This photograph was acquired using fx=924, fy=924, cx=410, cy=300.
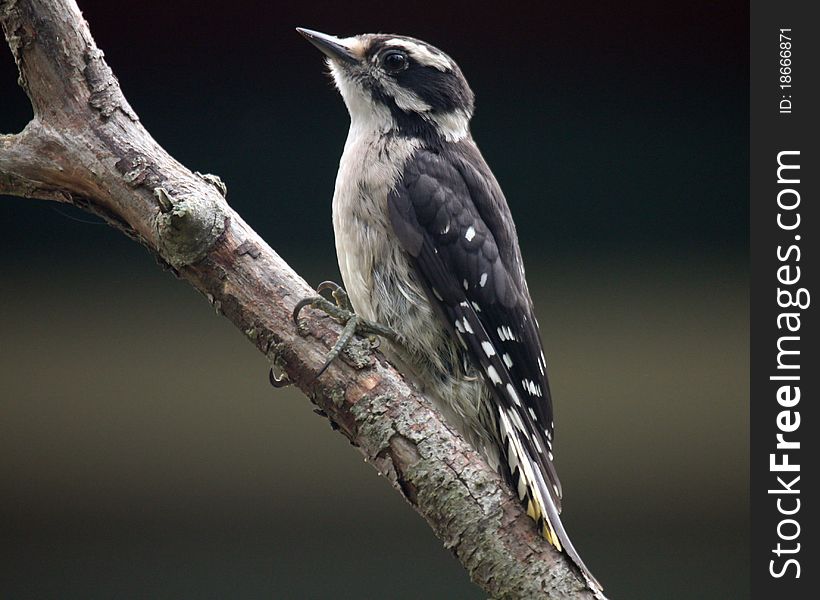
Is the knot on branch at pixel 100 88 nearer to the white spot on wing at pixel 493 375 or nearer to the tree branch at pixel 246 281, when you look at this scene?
the tree branch at pixel 246 281

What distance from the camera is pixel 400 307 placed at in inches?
71.2

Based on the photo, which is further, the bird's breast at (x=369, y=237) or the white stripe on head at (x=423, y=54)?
the white stripe on head at (x=423, y=54)

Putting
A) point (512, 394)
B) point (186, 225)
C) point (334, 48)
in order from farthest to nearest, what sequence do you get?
point (334, 48), point (512, 394), point (186, 225)

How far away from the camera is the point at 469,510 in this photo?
1.55 metres

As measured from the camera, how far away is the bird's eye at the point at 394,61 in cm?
200

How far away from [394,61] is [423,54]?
68mm

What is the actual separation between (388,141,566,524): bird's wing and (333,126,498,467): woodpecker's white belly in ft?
0.10

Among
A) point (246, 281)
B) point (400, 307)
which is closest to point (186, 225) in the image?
point (246, 281)

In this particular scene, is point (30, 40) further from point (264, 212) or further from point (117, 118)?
point (264, 212)

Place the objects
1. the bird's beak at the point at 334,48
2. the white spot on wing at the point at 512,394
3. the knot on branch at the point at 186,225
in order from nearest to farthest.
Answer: the knot on branch at the point at 186,225 → the white spot on wing at the point at 512,394 → the bird's beak at the point at 334,48

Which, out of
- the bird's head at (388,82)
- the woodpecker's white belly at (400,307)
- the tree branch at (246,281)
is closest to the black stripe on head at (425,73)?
the bird's head at (388,82)

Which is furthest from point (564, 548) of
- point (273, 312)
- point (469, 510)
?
point (273, 312)

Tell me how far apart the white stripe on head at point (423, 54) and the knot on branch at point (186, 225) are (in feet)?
2.04

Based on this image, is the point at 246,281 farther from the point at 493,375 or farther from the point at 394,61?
the point at 394,61
